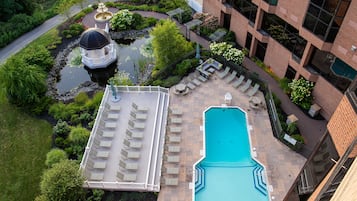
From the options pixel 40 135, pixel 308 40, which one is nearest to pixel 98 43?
pixel 40 135

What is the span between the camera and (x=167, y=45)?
94.1ft

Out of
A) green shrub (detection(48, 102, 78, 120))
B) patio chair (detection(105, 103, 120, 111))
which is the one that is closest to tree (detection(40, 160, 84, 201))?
patio chair (detection(105, 103, 120, 111))

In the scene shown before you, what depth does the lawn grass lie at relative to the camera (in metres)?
22.0

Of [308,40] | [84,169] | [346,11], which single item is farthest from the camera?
[308,40]

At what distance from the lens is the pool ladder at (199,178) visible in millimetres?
21062

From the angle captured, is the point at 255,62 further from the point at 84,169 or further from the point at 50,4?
the point at 50,4

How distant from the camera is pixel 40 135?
25.4 meters

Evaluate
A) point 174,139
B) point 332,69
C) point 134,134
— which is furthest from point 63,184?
point 332,69

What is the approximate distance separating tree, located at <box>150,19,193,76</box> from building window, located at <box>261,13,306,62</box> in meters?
8.22

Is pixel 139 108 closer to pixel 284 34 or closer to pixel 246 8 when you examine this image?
pixel 284 34

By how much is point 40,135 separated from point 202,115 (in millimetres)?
13985

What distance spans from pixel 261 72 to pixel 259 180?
1226 centimetres

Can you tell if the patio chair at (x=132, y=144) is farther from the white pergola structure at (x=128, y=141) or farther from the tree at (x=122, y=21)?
the tree at (x=122, y=21)

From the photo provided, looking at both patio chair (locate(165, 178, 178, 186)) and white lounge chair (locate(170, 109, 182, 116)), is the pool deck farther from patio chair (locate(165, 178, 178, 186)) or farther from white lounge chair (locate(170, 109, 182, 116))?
white lounge chair (locate(170, 109, 182, 116))
